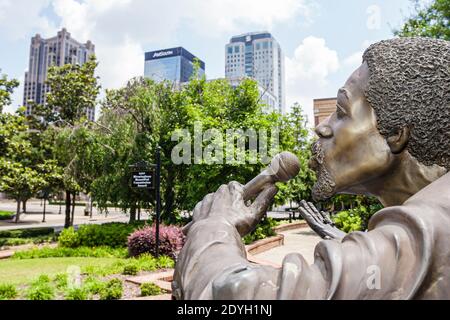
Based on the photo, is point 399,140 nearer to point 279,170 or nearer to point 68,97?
point 279,170

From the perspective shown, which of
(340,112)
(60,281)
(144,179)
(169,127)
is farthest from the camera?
(169,127)

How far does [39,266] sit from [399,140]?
39.9 feet

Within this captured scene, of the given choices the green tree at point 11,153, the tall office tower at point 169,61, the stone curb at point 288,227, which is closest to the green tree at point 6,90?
the green tree at point 11,153

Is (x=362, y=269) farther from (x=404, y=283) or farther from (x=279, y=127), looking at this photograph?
(x=279, y=127)

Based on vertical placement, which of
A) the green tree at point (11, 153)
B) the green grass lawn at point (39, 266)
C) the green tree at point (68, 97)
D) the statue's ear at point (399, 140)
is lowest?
the green grass lawn at point (39, 266)

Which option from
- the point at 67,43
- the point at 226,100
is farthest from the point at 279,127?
the point at 67,43

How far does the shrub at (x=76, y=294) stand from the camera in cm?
651

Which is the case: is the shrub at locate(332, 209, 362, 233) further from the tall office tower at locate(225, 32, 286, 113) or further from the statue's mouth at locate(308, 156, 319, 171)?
the tall office tower at locate(225, 32, 286, 113)

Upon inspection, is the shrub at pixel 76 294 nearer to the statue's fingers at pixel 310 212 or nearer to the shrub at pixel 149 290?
A: the shrub at pixel 149 290

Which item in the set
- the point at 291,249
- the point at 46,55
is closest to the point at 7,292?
the point at 291,249

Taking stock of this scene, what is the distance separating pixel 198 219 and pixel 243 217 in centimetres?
19

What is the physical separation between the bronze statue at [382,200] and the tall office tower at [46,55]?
258 feet

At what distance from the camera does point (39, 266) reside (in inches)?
429

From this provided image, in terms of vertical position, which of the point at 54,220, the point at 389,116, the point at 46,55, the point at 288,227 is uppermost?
the point at 46,55
